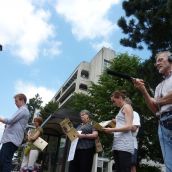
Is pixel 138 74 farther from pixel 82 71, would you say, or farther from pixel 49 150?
pixel 82 71

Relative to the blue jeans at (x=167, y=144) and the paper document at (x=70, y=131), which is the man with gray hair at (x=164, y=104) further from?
the paper document at (x=70, y=131)

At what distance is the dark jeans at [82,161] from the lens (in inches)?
229

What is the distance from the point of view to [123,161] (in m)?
4.88

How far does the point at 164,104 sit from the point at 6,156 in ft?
11.2

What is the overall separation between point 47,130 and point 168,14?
646 centimetres

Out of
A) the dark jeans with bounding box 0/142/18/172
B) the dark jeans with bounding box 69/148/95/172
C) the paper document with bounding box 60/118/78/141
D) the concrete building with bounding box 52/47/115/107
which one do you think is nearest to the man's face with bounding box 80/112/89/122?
the paper document with bounding box 60/118/78/141

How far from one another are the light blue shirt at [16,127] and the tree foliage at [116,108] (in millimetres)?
14558

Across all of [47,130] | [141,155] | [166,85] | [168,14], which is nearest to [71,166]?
[166,85]

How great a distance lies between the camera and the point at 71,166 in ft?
19.3

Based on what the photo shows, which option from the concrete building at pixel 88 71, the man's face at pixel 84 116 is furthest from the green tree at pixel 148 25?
the concrete building at pixel 88 71

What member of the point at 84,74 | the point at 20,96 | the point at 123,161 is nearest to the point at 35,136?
the point at 20,96

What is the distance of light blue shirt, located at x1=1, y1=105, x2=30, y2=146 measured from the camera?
6160 mm

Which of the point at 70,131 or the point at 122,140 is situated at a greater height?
the point at 70,131

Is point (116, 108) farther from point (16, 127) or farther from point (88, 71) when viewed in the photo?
point (88, 71)
